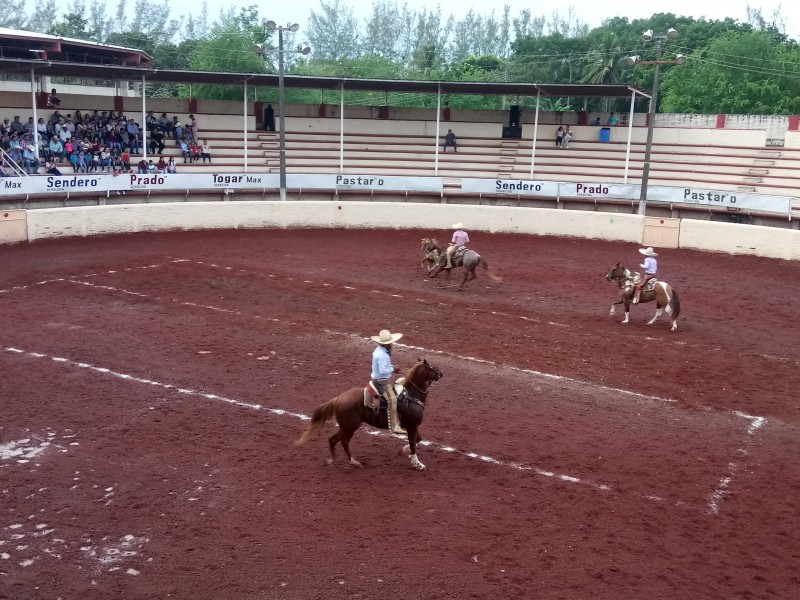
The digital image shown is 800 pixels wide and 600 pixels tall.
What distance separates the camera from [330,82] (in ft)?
121

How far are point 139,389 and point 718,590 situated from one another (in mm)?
9405

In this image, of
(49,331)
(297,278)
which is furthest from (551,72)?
(49,331)

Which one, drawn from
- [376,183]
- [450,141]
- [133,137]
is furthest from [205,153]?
[450,141]

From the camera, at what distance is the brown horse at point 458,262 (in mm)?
21359

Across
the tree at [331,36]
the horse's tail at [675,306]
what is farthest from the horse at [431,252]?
the tree at [331,36]

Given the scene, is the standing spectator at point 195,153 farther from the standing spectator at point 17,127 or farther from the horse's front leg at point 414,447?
the horse's front leg at point 414,447

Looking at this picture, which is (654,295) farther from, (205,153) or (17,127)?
(17,127)

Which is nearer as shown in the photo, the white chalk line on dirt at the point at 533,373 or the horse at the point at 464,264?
the white chalk line on dirt at the point at 533,373

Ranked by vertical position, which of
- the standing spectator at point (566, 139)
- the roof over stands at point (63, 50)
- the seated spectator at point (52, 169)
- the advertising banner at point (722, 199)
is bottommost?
the advertising banner at point (722, 199)

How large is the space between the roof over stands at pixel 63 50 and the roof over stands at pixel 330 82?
12061mm

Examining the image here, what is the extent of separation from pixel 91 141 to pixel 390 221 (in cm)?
1419

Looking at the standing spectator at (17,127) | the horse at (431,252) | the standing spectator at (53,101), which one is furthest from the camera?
the standing spectator at (53,101)

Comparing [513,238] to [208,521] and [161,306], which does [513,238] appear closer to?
[161,306]

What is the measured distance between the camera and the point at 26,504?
32.0 ft
